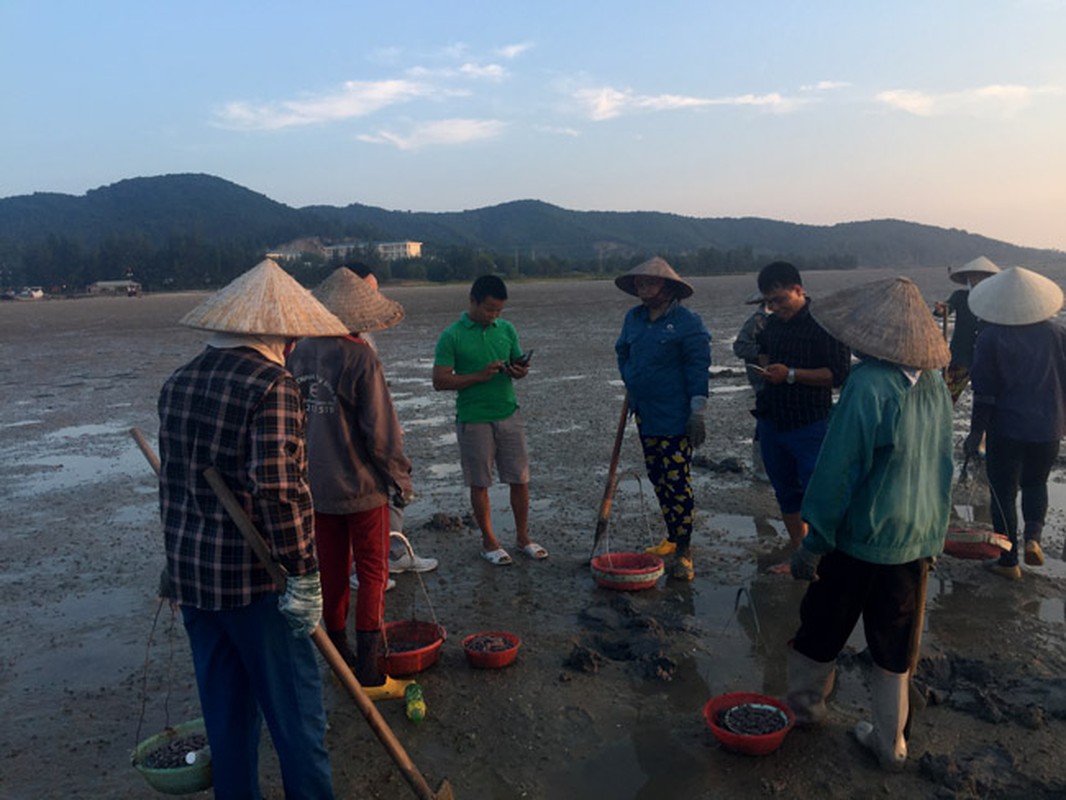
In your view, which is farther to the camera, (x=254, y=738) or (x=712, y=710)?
(x=712, y=710)

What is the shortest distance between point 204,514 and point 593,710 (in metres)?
2.31

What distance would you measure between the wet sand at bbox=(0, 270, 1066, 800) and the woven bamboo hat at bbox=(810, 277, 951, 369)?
5.82ft

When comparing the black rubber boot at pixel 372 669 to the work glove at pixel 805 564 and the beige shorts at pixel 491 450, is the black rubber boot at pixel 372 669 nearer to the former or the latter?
the beige shorts at pixel 491 450

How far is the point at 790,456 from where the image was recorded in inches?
228

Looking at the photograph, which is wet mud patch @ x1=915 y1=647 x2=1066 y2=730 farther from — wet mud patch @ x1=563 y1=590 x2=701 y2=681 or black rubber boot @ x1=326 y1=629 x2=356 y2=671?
black rubber boot @ x1=326 y1=629 x2=356 y2=671

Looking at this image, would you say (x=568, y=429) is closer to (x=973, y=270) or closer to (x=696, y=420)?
(x=973, y=270)

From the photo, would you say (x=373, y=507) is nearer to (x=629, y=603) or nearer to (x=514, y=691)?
(x=514, y=691)

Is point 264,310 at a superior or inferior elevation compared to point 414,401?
superior

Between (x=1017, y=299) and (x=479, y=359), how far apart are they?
385 centimetres

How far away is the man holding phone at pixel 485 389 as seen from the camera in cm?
612

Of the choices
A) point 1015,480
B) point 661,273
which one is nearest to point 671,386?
point 661,273

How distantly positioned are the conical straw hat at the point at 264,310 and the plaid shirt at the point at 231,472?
0.11 m

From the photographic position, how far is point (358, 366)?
13.9 feet

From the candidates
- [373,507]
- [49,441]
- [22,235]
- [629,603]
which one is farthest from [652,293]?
[22,235]
